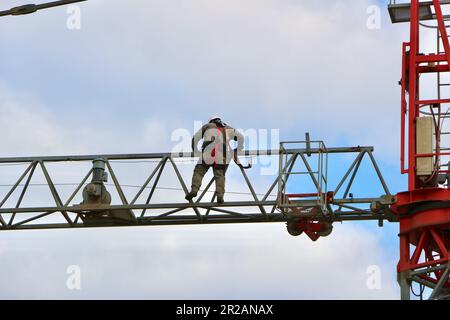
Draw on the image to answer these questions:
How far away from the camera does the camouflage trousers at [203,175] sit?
34.5m

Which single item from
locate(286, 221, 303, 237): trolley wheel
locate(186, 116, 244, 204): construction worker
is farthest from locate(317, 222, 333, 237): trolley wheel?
locate(186, 116, 244, 204): construction worker

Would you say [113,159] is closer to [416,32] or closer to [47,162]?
[47,162]

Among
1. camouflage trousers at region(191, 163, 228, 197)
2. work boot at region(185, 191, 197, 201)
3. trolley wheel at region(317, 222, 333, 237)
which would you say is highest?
camouflage trousers at region(191, 163, 228, 197)

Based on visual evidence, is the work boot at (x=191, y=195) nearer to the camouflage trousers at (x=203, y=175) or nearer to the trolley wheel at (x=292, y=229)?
the camouflage trousers at (x=203, y=175)

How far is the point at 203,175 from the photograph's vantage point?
114 ft

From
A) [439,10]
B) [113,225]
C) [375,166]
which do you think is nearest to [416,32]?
[439,10]

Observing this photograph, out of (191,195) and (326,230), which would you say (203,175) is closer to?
(191,195)

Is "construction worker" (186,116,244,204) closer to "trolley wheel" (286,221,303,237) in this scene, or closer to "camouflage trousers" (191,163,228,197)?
"camouflage trousers" (191,163,228,197)

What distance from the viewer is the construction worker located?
3416 centimetres

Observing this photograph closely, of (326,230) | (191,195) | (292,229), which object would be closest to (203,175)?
(191,195)
